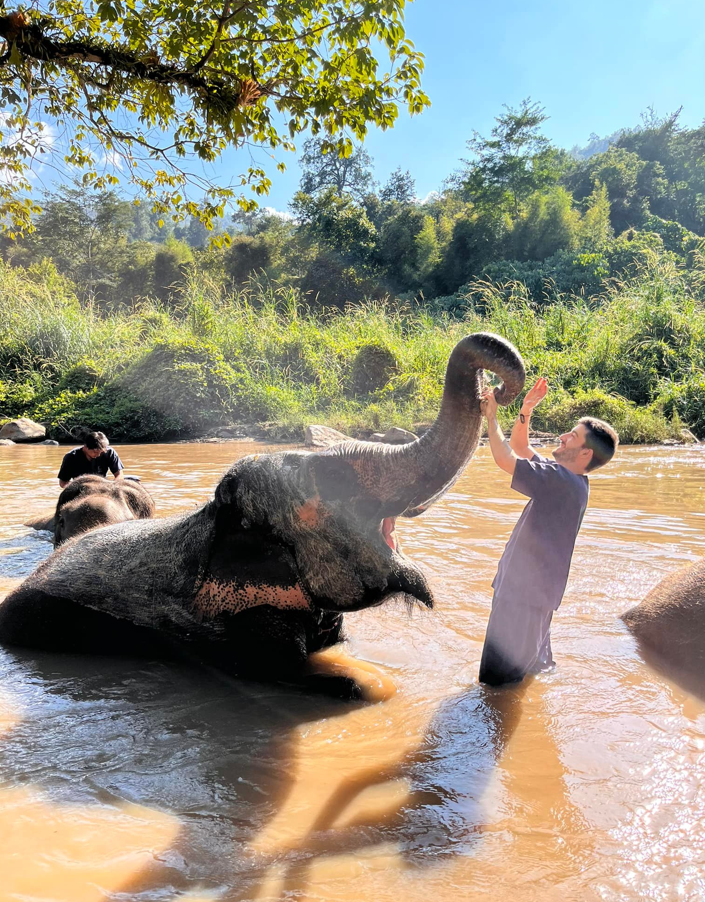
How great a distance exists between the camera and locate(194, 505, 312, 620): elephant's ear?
3217 mm

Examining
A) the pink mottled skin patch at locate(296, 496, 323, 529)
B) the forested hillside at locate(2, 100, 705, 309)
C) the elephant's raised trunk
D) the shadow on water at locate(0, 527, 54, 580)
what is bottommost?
the shadow on water at locate(0, 527, 54, 580)

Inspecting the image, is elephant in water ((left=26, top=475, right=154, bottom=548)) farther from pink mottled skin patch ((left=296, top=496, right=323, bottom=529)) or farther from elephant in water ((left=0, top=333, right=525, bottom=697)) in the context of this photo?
pink mottled skin patch ((left=296, top=496, right=323, bottom=529))

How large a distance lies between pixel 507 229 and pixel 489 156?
4394 millimetres

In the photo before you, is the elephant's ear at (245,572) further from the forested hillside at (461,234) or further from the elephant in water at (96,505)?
the forested hillside at (461,234)

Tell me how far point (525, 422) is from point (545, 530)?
1.87 ft

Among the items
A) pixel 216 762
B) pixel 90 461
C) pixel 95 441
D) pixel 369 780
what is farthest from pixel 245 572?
pixel 90 461

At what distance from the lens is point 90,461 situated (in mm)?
7738

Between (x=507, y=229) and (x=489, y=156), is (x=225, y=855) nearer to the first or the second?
(x=507, y=229)

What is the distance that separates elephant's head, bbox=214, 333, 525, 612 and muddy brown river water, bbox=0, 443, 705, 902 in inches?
24.5

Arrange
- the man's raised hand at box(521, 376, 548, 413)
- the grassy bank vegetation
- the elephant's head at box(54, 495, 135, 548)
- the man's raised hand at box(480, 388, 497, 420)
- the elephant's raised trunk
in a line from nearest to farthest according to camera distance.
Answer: the elephant's raised trunk, the man's raised hand at box(480, 388, 497, 420), the man's raised hand at box(521, 376, 548, 413), the elephant's head at box(54, 495, 135, 548), the grassy bank vegetation

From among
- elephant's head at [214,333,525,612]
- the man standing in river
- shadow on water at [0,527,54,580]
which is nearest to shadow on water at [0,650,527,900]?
the man standing in river

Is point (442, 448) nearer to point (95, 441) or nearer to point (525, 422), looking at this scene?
point (525, 422)

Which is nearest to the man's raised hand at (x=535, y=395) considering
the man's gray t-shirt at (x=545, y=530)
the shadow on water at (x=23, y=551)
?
the man's gray t-shirt at (x=545, y=530)

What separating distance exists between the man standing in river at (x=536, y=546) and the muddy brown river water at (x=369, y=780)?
187 millimetres
